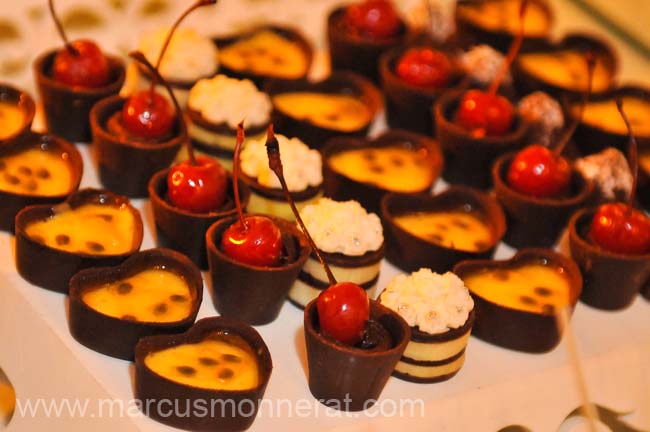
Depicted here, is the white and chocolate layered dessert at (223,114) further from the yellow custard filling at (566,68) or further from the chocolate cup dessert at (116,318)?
the yellow custard filling at (566,68)

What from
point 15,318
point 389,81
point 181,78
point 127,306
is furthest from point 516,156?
point 15,318

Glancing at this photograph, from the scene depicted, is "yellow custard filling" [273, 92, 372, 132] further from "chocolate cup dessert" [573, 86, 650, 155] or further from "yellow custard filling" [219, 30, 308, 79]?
"chocolate cup dessert" [573, 86, 650, 155]

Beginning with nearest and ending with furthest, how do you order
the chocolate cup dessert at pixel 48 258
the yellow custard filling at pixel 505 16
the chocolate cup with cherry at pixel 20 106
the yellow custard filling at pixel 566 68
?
the chocolate cup dessert at pixel 48 258 < the chocolate cup with cherry at pixel 20 106 < the yellow custard filling at pixel 566 68 < the yellow custard filling at pixel 505 16

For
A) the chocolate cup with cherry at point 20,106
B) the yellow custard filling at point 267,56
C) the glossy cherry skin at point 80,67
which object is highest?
the glossy cherry skin at point 80,67

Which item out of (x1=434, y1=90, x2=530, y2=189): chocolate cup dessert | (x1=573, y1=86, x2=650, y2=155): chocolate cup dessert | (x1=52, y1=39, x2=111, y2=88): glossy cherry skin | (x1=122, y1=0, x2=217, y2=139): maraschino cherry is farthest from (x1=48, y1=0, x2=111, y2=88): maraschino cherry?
(x1=573, y1=86, x2=650, y2=155): chocolate cup dessert

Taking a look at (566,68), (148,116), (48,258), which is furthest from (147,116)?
(566,68)

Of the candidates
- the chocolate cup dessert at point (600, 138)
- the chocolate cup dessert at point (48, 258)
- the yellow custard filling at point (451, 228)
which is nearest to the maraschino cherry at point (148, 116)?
the chocolate cup dessert at point (48, 258)

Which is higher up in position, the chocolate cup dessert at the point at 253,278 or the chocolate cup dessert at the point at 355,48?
the chocolate cup dessert at the point at 253,278
